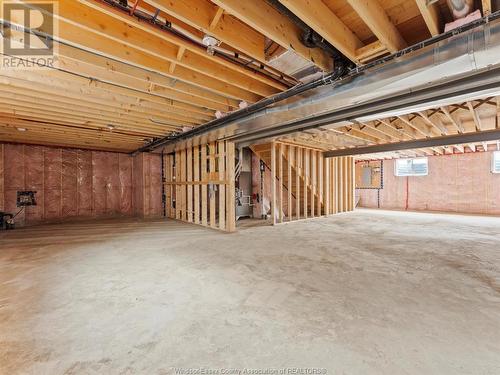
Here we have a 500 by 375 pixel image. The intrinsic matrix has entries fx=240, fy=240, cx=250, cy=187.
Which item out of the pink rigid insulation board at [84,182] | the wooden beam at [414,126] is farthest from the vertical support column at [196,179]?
the wooden beam at [414,126]

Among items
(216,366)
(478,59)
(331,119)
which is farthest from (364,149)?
(216,366)

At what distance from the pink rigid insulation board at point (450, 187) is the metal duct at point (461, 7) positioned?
936cm

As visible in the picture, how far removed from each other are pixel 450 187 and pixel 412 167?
1470 millimetres

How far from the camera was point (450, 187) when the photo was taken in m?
8.97

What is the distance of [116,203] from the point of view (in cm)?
783

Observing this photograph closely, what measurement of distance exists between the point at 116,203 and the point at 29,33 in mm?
6576

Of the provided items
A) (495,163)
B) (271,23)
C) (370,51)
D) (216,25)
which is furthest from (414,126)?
(495,163)

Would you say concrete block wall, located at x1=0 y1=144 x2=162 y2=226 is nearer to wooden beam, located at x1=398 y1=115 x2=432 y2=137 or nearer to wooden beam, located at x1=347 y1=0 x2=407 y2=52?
wooden beam, located at x1=398 y1=115 x2=432 y2=137

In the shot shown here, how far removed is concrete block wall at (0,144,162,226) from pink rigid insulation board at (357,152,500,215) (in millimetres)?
9498

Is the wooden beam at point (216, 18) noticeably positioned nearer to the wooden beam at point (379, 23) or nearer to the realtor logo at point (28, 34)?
the wooden beam at point (379, 23)

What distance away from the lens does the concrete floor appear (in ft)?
4.70

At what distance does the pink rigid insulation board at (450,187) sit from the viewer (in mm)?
8281

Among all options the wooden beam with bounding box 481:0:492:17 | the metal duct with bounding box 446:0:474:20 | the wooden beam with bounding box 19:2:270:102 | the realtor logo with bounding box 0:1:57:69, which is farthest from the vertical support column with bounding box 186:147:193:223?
the wooden beam with bounding box 481:0:492:17

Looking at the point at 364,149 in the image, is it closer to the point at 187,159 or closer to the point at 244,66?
the point at 187,159
